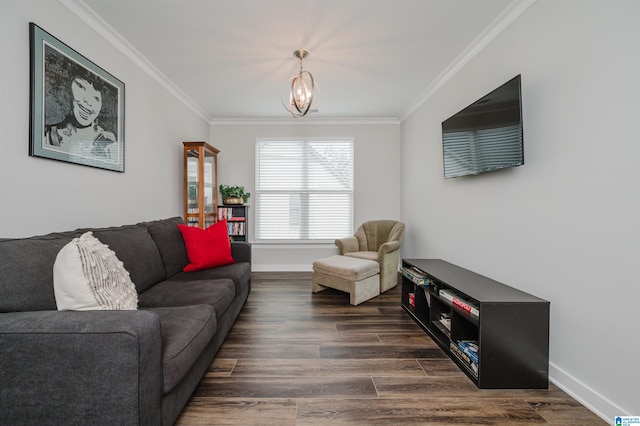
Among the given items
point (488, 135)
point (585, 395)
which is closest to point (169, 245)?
point (488, 135)

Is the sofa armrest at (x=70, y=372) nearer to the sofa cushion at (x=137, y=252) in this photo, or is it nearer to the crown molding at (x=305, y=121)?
the sofa cushion at (x=137, y=252)

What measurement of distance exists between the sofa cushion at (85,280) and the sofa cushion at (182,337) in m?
0.26

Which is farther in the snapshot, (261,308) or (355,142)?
(355,142)

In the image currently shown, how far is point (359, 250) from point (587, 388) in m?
2.92

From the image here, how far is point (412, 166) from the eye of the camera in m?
4.34

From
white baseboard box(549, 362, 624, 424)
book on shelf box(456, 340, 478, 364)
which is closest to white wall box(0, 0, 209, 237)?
book on shelf box(456, 340, 478, 364)

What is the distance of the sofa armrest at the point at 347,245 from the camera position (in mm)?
4112

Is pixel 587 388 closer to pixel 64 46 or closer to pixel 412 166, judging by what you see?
pixel 412 166

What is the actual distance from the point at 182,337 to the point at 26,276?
0.74m

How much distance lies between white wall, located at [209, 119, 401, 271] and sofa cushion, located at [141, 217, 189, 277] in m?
2.09

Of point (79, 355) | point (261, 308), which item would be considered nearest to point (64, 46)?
point (79, 355)

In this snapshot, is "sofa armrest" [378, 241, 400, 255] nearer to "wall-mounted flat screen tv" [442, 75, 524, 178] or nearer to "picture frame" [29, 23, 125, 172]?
"wall-mounted flat screen tv" [442, 75, 524, 178]

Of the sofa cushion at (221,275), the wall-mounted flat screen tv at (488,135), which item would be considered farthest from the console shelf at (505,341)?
the sofa cushion at (221,275)

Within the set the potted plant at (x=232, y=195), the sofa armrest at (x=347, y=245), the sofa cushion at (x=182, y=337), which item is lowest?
the sofa cushion at (x=182, y=337)
